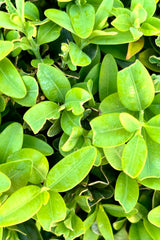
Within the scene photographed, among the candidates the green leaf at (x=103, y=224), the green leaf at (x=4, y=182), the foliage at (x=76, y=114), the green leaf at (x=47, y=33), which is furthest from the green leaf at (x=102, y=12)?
the green leaf at (x=103, y=224)

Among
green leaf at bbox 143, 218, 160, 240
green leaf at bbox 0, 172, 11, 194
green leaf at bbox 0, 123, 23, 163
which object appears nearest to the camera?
green leaf at bbox 0, 172, 11, 194

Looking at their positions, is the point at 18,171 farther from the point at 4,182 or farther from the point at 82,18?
the point at 82,18

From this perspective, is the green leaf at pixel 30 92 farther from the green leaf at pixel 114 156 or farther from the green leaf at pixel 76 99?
the green leaf at pixel 114 156

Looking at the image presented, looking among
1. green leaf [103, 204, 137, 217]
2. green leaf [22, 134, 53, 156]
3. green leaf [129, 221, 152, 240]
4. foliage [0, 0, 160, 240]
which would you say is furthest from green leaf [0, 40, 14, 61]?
green leaf [129, 221, 152, 240]

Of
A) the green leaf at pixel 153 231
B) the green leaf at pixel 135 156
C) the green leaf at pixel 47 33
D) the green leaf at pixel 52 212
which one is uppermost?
the green leaf at pixel 47 33

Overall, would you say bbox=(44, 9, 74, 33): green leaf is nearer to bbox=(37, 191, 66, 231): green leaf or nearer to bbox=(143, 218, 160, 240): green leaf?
bbox=(37, 191, 66, 231): green leaf
